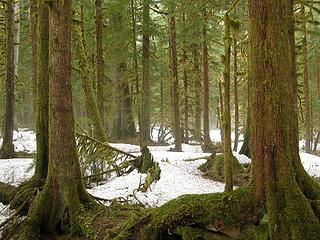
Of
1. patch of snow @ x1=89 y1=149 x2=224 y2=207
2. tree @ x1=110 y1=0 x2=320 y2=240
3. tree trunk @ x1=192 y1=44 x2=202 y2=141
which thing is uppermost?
tree trunk @ x1=192 y1=44 x2=202 y2=141

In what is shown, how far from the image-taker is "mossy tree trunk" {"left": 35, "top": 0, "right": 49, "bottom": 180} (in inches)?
305

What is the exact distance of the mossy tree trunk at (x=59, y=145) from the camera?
6.75 m

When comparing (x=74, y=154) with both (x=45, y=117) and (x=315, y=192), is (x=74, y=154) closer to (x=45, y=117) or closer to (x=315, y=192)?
(x=45, y=117)

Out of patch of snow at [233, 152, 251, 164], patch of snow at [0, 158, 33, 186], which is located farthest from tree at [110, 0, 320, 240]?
patch of snow at [233, 152, 251, 164]

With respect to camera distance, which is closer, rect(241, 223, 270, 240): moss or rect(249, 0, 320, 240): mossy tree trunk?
rect(249, 0, 320, 240): mossy tree trunk

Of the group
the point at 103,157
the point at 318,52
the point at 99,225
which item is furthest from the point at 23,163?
the point at 318,52

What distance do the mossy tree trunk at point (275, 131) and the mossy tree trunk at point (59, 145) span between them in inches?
131

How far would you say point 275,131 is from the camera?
15.2 ft

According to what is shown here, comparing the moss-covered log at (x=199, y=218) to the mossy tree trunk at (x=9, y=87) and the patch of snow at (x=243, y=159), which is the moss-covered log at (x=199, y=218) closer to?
the patch of snow at (x=243, y=159)

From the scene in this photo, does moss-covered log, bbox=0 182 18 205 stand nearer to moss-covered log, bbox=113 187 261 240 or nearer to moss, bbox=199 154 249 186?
moss-covered log, bbox=113 187 261 240

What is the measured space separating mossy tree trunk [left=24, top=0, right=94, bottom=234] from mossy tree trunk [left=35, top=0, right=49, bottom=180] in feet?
3.12

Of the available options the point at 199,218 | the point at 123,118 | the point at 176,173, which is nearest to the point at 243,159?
the point at 176,173

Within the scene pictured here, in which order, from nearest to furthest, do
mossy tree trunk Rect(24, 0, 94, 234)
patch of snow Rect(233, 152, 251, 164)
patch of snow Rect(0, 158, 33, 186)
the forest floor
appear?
mossy tree trunk Rect(24, 0, 94, 234)
the forest floor
patch of snow Rect(0, 158, 33, 186)
patch of snow Rect(233, 152, 251, 164)

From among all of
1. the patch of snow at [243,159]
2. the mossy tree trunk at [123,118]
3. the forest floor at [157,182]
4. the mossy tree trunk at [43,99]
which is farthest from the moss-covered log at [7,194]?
the mossy tree trunk at [123,118]
